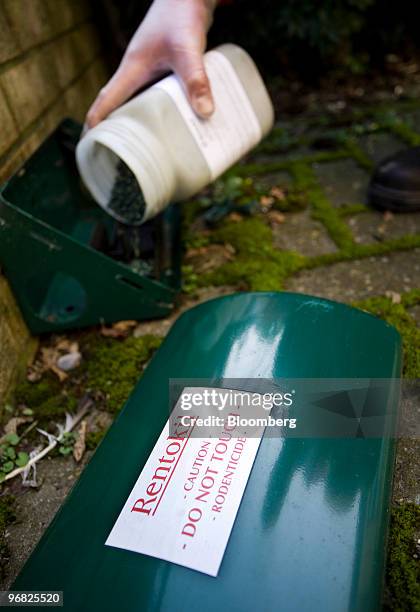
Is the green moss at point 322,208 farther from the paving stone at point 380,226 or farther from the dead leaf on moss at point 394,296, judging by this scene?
the dead leaf on moss at point 394,296

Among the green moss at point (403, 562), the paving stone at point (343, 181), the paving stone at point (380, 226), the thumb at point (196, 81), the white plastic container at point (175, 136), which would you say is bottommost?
the paving stone at point (380, 226)

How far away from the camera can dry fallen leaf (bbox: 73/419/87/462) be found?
1.23m

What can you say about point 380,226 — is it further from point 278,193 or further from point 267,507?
point 267,507

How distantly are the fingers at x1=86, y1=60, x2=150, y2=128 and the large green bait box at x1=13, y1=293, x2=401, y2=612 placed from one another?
0.90m

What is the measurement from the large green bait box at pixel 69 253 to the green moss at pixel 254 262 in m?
0.19

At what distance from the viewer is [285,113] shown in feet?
10.6

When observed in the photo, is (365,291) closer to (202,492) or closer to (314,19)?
(202,492)

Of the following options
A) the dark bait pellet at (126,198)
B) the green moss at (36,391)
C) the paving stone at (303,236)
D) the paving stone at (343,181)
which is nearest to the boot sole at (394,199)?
the paving stone at (343,181)

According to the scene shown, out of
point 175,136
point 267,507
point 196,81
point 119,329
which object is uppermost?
point 196,81

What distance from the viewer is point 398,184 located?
1.90 m

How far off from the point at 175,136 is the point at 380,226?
0.97m

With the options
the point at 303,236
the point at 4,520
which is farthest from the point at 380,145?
the point at 4,520

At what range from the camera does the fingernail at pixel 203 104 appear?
4.54 feet

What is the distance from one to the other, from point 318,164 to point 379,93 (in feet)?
4.07
